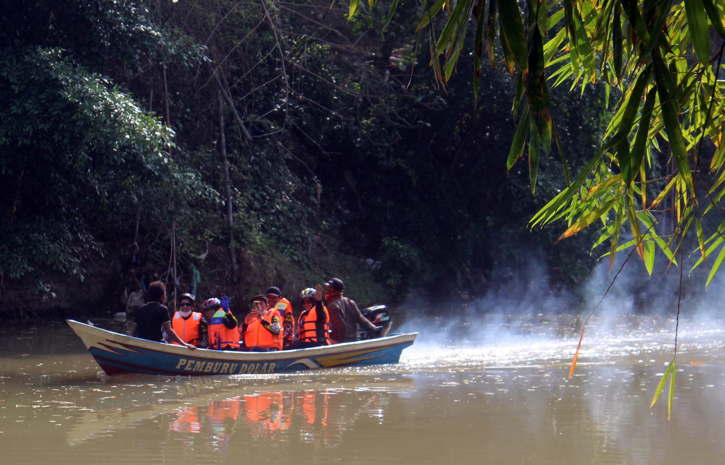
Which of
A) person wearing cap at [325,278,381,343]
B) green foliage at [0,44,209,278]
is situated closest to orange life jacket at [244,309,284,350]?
person wearing cap at [325,278,381,343]

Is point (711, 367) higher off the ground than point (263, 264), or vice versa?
point (263, 264)

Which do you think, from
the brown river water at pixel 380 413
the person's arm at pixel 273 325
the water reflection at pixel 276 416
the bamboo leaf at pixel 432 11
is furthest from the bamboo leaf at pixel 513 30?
the person's arm at pixel 273 325

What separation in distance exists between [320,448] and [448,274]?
15209 mm

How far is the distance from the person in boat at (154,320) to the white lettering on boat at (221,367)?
246 mm

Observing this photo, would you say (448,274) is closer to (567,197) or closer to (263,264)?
(263,264)

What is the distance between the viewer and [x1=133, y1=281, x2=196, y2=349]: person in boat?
1182 centimetres

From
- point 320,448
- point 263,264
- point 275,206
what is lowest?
point 320,448

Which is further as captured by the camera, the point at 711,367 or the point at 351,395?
the point at 711,367

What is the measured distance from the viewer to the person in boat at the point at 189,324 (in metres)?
12.2

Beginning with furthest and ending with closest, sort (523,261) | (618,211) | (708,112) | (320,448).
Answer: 1. (523,261)
2. (320,448)
3. (618,211)
4. (708,112)

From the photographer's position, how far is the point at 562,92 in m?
19.6

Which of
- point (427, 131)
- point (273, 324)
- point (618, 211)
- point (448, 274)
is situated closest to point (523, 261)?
point (448, 274)

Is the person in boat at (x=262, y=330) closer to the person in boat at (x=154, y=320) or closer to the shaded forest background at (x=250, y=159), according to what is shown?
the person in boat at (x=154, y=320)

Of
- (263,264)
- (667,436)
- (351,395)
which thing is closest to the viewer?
(667,436)
